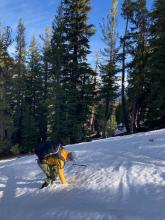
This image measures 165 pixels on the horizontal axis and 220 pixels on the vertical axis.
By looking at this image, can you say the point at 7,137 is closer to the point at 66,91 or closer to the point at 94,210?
the point at 66,91

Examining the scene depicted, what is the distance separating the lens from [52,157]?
10711 millimetres

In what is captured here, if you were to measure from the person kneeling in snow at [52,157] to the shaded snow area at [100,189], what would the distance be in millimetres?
481

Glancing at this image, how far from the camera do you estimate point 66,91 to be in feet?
125

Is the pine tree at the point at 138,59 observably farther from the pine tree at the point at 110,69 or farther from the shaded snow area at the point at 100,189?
the shaded snow area at the point at 100,189

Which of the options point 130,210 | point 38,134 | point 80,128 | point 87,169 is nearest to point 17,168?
point 87,169

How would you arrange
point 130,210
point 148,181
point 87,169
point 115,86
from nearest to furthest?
point 130,210 → point 148,181 → point 87,169 → point 115,86

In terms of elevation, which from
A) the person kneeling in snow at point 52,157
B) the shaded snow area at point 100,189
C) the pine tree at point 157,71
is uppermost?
the pine tree at point 157,71

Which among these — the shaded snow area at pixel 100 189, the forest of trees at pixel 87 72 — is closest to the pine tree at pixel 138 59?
the forest of trees at pixel 87 72

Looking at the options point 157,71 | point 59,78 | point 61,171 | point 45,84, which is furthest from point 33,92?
point 61,171

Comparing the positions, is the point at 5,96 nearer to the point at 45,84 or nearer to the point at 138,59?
the point at 45,84

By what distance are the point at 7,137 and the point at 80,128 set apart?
9.22m

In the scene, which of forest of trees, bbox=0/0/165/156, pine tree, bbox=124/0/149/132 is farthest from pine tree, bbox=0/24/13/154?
pine tree, bbox=124/0/149/132

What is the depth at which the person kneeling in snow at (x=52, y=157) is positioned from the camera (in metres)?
10.6

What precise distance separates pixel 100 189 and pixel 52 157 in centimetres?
149
